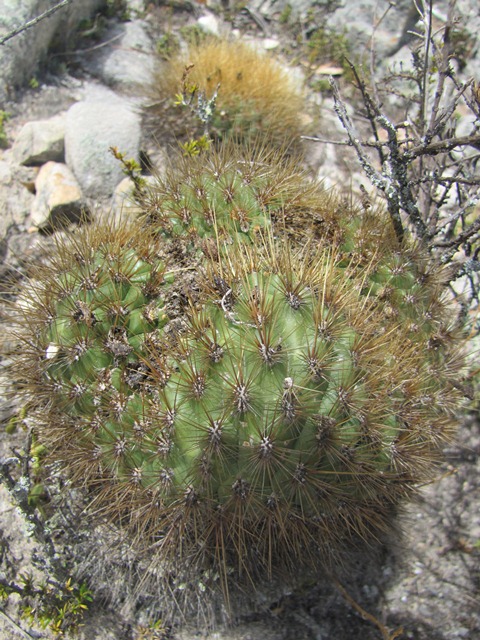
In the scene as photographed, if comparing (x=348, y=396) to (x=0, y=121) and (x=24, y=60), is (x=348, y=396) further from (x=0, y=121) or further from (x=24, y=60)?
(x=24, y=60)

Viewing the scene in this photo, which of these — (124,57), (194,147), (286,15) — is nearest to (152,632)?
(194,147)

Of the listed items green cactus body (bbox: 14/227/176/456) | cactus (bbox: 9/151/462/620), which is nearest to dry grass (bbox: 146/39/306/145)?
cactus (bbox: 9/151/462/620)

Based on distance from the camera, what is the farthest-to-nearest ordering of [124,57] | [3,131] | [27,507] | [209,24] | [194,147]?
[209,24]
[124,57]
[3,131]
[194,147]
[27,507]

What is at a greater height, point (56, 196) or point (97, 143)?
point (97, 143)

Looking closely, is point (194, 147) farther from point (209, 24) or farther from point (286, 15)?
point (286, 15)

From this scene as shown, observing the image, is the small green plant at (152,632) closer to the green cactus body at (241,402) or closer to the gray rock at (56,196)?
the green cactus body at (241,402)

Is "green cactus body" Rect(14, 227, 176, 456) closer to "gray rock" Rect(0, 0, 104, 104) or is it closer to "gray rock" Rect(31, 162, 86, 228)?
"gray rock" Rect(31, 162, 86, 228)
